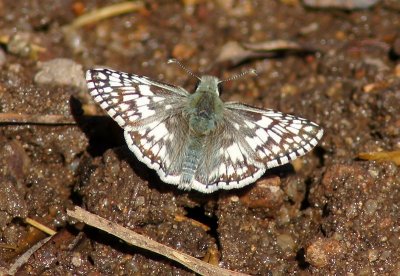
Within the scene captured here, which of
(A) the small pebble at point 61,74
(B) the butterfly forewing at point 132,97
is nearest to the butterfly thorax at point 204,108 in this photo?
(B) the butterfly forewing at point 132,97

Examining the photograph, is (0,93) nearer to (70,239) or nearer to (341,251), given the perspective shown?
(70,239)

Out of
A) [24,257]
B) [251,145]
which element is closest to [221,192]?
[251,145]

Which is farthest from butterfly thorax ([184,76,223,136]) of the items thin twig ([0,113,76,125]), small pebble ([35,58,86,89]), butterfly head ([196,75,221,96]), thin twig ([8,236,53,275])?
thin twig ([8,236,53,275])

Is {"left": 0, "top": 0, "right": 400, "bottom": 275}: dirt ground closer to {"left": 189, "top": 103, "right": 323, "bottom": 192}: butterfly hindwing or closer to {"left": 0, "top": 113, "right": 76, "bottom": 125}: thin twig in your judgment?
{"left": 0, "top": 113, "right": 76, "bottom": 125}: thin twig

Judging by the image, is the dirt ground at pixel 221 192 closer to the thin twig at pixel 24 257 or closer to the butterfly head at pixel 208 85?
the thin twig at pixel 24 257

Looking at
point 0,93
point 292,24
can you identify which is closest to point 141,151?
point 0,93

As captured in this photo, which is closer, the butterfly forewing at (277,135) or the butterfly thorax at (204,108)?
the butterfly forewing at (277,135)
